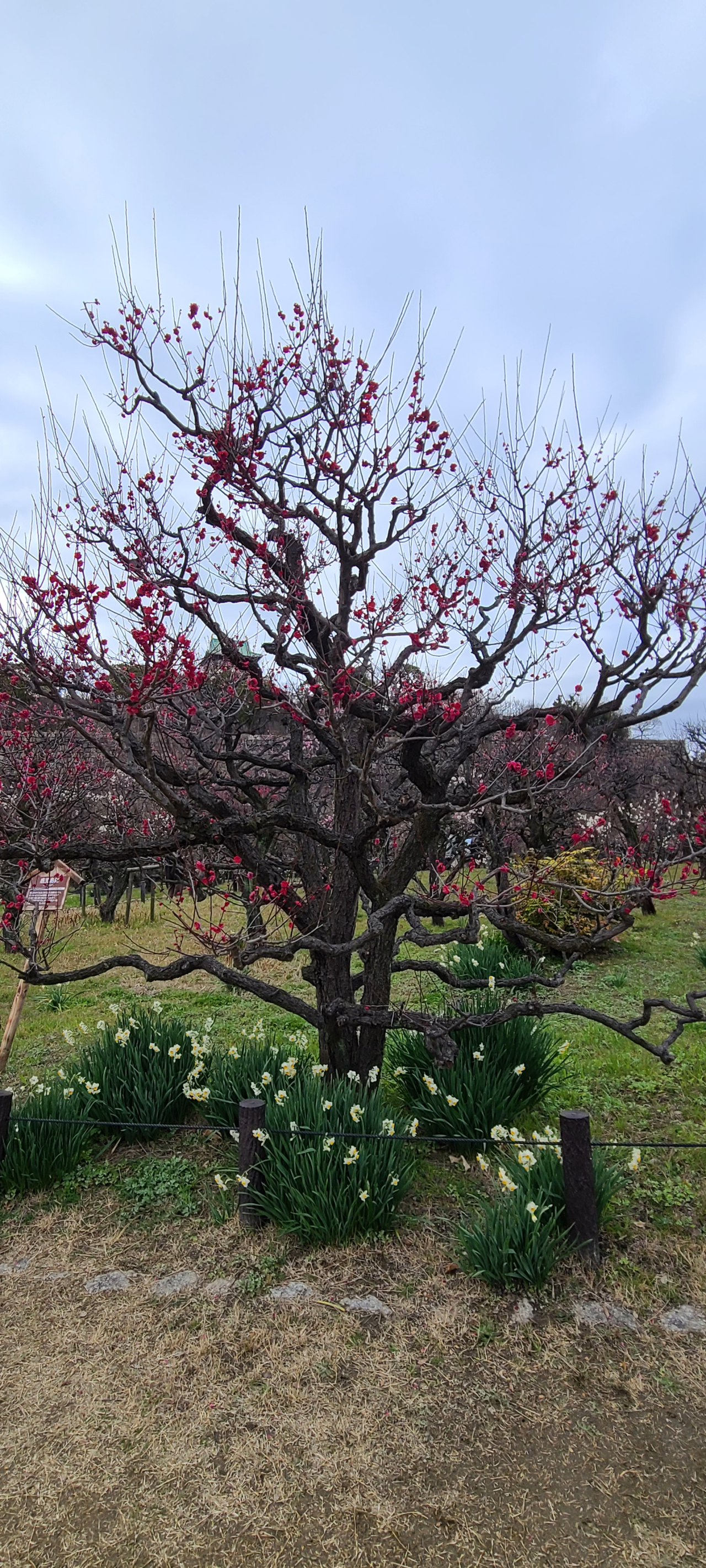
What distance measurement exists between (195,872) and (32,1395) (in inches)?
81.2

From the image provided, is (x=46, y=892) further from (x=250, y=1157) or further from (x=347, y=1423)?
(x=347, y=1423)

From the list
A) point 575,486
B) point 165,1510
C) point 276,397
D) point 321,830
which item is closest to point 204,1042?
point 321,830

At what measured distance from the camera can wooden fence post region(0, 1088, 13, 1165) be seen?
3984 millimetres

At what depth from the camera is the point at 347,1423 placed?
259cm

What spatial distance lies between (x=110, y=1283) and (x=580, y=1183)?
2.16 metres

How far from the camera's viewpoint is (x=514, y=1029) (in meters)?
4.68

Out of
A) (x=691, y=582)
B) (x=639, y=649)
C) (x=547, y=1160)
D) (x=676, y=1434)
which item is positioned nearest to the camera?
(x=676, y=1434)

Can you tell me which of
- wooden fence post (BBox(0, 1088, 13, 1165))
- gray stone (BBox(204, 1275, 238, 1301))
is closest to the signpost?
wooden fence post (BBox(0, 1088, 13, 1165))

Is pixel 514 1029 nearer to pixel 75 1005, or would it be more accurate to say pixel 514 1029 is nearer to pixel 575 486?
pixel 575 486

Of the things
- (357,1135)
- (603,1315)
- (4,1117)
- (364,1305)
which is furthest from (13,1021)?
(603,1315)

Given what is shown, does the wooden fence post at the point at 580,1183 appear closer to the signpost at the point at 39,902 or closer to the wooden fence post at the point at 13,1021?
the signpost at the point at 39,902

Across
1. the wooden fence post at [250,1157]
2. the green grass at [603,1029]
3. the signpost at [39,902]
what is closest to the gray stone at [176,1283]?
the wooden fence post at [250,1157]

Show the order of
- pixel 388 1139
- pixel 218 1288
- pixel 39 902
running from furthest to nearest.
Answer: pixel 39 902 → pixel 388 1139 → pixel 218 1288

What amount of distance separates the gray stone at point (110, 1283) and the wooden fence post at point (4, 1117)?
0.95m
